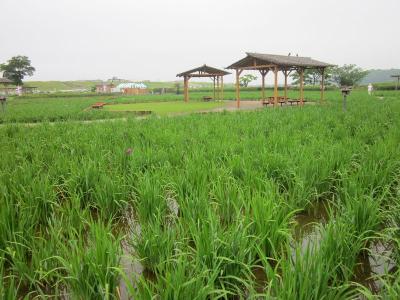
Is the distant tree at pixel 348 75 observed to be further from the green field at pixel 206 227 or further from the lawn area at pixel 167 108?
the green field at pixel 206 227

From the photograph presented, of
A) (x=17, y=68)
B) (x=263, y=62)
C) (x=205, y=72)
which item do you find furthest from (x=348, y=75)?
→ (x=17, y=68)

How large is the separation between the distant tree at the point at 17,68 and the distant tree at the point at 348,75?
61475 millimetres

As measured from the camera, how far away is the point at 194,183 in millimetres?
3264

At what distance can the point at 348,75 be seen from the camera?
204ft

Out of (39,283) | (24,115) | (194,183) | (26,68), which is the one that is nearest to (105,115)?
(24,115)

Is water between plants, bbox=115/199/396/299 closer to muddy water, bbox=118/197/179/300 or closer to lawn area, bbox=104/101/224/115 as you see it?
muddy water, bbox=118/197/179/300

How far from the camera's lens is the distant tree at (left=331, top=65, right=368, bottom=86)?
194 feet

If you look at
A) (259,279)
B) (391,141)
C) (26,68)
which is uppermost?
(26,68)

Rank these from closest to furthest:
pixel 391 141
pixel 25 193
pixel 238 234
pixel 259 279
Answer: pixel 238 234
pixel 259 279
pixel 25 193
pixel 391 141

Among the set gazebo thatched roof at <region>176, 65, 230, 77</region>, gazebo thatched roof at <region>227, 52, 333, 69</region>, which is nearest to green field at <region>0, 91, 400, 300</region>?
gazebo thatched roof at <region>227, 52, 333, 69</region>

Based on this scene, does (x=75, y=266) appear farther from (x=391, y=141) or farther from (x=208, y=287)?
(x=391, y=141)

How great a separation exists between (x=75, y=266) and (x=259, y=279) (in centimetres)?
120

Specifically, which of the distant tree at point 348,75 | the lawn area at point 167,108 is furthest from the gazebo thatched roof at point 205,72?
the distant tree at point 348,75

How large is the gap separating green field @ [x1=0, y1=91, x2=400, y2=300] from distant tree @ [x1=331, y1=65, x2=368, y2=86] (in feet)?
200
